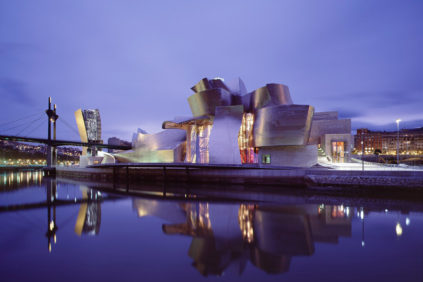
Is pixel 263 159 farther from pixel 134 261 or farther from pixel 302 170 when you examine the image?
pixel 134 261

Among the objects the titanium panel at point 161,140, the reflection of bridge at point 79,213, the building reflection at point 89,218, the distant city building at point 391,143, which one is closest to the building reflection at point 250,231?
the building reflection at point 89,218

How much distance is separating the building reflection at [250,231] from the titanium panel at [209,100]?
13.7 metres

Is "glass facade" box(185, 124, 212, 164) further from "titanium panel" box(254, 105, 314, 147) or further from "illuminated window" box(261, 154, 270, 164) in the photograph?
"illuminated window" box(261, 154, 270, 164)

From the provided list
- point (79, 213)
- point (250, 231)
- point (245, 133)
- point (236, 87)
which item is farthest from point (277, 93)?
point (79, 213)

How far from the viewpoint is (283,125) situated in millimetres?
21750

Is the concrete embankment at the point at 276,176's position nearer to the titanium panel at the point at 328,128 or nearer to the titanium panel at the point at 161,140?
the titanium panel at the point at 161,140

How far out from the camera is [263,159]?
81.0 feet

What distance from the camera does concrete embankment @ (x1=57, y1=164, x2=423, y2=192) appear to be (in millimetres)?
15117

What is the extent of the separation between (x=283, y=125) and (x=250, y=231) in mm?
15469

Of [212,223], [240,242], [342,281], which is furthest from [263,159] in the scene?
[342,281]

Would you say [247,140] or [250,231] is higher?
[247,140]

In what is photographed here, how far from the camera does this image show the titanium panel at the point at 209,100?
24.0m

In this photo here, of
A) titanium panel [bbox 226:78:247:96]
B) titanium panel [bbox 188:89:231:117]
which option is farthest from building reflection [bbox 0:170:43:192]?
titanium panel [bbox 226:78:247:96]

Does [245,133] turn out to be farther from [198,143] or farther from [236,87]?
[236,87]
